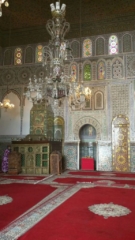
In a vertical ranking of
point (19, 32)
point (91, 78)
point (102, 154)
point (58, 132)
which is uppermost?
point (19, 32)

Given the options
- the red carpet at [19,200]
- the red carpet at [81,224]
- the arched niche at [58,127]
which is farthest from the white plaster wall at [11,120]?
the red carpet at [81,224]

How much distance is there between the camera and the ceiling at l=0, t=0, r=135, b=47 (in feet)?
29.5

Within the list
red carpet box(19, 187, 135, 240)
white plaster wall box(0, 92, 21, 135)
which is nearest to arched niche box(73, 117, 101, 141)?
white plaster wall box(0, 92, 21, 135)

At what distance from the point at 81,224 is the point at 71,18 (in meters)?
8.85

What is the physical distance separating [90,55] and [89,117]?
9.11ft

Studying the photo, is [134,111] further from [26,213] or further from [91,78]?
[26,213]

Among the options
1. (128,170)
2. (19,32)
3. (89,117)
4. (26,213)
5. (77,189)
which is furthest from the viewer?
(19,32)

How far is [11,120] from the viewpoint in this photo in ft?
34.3

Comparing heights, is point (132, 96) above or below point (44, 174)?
above

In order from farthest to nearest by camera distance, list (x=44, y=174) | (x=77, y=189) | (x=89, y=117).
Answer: (x=89, y=117) < (x=44, y=174) < (x=77, y=189)

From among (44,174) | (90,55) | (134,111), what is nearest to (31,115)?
(44,174)

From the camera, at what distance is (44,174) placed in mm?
8156

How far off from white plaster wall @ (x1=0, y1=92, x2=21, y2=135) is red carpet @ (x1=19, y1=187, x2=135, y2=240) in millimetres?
6706

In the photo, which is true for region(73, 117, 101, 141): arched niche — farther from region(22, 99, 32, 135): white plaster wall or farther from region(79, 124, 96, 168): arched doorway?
region(22, 99, 32, 135): white plaster wall
